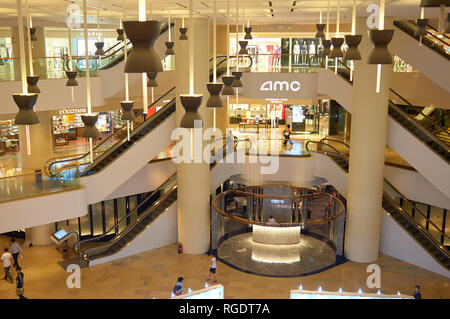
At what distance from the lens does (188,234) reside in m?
18.0

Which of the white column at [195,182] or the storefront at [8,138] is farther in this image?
the storefront at [8,138]

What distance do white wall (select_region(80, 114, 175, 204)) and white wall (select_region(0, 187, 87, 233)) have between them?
0.74m

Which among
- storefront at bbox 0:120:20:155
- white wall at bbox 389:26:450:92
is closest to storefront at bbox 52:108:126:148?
storefront at bbox 0:120:20:155

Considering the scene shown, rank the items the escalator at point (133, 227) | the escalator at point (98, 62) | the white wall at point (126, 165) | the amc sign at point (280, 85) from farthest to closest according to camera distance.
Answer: the amc sign at point (280, 85), the escalator at point (98, 62), the escalator at point (133, 227), the white wall at point (126, 165)

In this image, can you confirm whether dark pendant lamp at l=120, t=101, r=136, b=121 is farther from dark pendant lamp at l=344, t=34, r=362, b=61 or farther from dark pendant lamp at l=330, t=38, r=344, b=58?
dark pendant lamp at l=344, t=34, r=362, b=61

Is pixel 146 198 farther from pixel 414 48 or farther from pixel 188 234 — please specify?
pixel 414 48

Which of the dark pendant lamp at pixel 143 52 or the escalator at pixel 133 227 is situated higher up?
the dark pendant lamp at pixel 143 52

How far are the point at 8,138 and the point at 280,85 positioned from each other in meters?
15.3

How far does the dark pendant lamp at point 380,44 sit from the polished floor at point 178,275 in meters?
10.2

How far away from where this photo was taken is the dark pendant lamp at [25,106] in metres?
6.73

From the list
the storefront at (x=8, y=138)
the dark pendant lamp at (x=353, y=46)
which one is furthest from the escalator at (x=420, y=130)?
the storefront at (x=8, y=138)

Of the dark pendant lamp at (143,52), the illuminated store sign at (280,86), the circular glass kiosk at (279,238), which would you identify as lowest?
the circular glass kiosk at (279,238)

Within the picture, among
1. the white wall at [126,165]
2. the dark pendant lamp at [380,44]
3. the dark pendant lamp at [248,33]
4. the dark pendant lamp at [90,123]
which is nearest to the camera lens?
the dark pendant lamp at [380,44]

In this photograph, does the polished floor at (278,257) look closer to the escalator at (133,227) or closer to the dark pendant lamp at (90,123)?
the escalator at (133,227)
